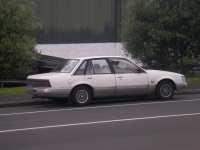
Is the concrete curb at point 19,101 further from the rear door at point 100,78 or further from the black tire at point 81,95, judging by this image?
Result: the rear door at point 100,78

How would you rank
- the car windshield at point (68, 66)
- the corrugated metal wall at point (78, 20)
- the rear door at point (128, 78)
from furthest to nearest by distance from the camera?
the corrugated metal wall at point (78, 20)
the rear door at point (128, 78)
the car windshield at point (68, 66)

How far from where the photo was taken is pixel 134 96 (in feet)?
47.8

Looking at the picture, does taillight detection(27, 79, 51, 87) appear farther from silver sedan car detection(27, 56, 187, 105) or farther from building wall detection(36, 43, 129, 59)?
building wall detection(36, 43, 129, 59)

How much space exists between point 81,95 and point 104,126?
3.82 metres

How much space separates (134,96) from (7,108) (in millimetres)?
3969

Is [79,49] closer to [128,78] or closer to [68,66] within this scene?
[68,66]

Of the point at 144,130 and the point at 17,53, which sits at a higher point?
the point at 17,53

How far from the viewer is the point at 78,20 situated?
30.2 meters

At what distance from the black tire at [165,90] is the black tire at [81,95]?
2371mm

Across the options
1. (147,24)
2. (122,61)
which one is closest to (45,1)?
(147,24)

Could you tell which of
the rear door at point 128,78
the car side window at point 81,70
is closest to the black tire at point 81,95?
the car side window at point 81,70

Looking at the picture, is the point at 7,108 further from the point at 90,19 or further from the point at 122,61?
the point at 90,19

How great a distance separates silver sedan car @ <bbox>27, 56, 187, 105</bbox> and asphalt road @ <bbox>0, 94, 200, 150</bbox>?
1.36 ft

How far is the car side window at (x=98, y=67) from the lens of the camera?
14.0m
